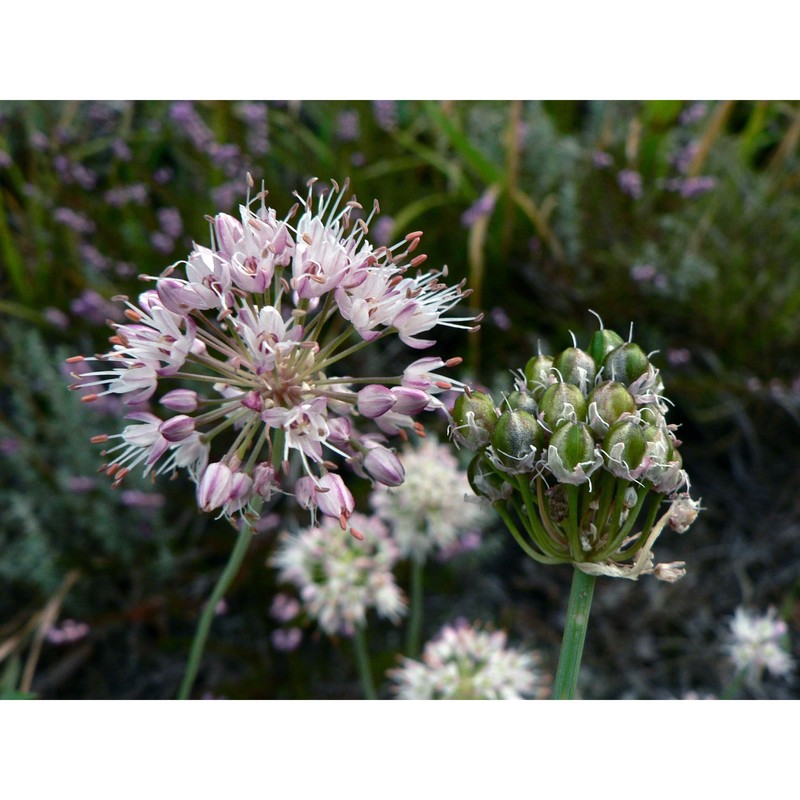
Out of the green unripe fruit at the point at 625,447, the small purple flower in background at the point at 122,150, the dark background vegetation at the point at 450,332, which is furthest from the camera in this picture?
the small purple flower in background at the point at 122,150

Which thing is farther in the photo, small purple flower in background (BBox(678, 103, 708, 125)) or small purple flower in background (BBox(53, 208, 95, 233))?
small purple flower in background (BBox(678, 103, 708, 125))

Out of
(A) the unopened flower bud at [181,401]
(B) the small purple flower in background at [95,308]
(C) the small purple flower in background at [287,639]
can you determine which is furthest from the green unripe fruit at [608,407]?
(B) the small purple flower in background at [95,308]

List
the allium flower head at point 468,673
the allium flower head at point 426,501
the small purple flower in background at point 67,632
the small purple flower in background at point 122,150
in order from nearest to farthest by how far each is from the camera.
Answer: the allium flower head at point 468,673 < the allium flower head at point 426,501 < the small purple flower in background at point 67,632 < the small purple flower in background at point 122,150

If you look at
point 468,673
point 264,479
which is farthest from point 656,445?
point 468,673

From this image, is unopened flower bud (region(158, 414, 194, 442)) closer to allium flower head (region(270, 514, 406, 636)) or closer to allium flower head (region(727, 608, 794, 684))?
allium flower head (region(270, 514, 406, 636))

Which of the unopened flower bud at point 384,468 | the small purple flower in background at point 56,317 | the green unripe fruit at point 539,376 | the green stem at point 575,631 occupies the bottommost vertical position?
the small purple flower in background at point 56,317

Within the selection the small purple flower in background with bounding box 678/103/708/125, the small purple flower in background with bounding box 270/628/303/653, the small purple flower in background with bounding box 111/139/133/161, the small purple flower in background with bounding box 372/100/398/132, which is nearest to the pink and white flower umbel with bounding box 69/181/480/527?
the small purple flower in background with bounding box 270/628/303/653

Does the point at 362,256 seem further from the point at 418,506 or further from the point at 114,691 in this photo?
the point at 114,691

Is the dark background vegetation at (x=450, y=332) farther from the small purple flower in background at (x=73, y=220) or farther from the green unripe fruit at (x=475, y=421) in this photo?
the green unripe fruit at (x=475, y=421)
